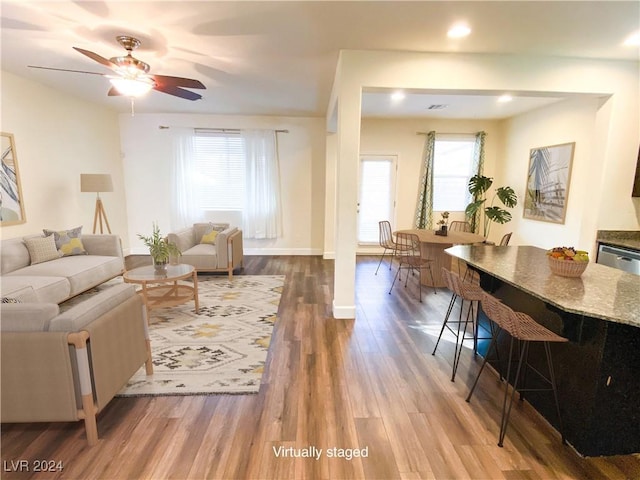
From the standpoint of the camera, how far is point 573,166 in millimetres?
4629

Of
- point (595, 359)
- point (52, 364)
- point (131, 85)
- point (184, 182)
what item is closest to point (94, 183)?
point (184, 182)

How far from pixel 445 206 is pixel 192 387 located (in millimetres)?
5856

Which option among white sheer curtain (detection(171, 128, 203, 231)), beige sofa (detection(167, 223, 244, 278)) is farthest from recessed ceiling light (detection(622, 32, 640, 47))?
white sheer curtain (detection(171, 128, 203, 231))

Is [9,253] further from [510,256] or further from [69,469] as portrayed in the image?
[510,256]

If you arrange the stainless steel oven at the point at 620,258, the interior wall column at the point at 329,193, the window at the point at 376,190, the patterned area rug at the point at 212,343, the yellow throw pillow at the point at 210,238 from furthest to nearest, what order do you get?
the window at the point at 376,190 → the interior wall column at the point at 329,193 → the yellow throw pillow at the point at 210,238 → the stainless steel oven at the point at 620,258 → the patterned area rug at the point at 212,343

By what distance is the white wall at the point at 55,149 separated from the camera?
4023 millimetres

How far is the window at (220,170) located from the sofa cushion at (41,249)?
2.76 m

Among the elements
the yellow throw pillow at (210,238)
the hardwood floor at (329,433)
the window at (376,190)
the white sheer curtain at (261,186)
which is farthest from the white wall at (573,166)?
the yellow throw pillow at (210,238)

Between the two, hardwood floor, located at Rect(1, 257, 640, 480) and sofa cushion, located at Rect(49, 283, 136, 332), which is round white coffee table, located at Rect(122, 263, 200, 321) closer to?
sofa cushion, located at Rect(49, 283, 136, 332)

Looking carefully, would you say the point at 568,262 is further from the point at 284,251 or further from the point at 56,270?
the point at 284,251

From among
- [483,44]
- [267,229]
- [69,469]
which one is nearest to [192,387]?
Answer: [69,469]

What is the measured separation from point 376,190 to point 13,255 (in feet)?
18.8

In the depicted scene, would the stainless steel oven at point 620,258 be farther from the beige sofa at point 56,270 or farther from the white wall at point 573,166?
the beige sofa at point 56,270

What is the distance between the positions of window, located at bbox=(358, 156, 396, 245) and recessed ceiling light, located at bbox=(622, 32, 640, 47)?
3802mm
